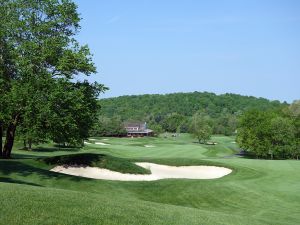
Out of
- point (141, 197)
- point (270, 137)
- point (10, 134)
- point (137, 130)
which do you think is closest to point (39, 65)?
point (10, 134)

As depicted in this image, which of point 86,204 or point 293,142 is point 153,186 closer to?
point 86,204

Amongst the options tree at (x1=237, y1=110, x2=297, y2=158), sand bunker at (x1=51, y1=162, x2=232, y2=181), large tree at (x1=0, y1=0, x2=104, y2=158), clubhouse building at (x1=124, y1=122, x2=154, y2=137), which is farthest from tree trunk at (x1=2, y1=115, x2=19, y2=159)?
clubhouse building at (x1=124, y1=122, x2=154, y2=137)

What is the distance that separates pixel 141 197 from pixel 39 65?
40.3ft

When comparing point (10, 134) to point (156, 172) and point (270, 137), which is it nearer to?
point (156, 172)

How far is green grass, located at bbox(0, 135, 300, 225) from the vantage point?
12078 mm

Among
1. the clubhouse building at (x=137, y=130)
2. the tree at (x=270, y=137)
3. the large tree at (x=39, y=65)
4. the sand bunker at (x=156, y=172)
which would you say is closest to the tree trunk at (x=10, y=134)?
the large tree at (x=39, y=65)

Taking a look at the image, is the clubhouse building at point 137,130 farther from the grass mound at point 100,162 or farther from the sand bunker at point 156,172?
the grass mound at point 100,162

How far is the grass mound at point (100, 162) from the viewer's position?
3162cm

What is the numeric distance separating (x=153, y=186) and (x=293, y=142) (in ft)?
216

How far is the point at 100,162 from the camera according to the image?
32.4 metres

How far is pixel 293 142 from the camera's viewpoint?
85.0 meters

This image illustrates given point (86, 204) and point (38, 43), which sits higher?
point (38, 43)

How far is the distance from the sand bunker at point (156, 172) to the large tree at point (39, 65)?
2.90 metres

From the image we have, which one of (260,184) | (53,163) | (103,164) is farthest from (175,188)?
(53,163)
